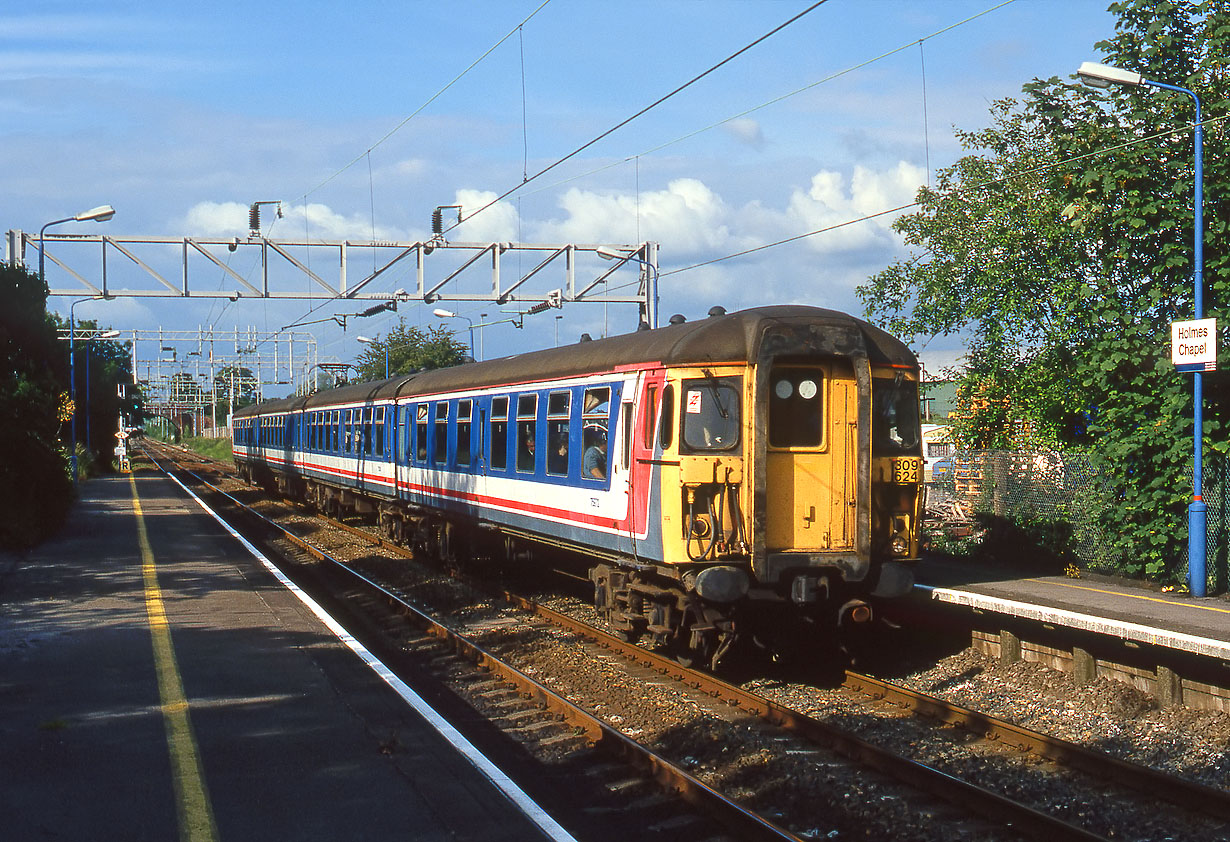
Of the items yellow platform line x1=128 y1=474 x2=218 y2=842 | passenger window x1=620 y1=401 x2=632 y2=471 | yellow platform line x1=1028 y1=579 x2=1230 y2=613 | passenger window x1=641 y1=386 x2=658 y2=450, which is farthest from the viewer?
yellow platform line x1=1028 y1=579 x2=1230 y2=613

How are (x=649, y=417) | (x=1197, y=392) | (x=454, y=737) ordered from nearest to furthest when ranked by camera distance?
(x=454, y=737) < (x=649, y=417) < (x=1197, y=392)

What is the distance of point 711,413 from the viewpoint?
10234 millimetres

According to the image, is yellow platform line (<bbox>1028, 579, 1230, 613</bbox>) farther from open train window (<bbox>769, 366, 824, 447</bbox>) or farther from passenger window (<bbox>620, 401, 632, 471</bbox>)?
passenger window (<bbox>620, 401, 632, 471</bbox>)

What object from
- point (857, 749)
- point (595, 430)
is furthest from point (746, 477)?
point (857, 749)

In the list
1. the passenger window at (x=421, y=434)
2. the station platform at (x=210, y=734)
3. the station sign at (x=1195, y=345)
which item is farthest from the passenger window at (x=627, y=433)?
the passenger window at (x=421, y=434)

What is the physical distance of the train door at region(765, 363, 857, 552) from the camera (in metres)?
10.3

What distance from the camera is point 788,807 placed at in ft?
23.6

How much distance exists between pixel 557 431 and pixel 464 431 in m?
3.97

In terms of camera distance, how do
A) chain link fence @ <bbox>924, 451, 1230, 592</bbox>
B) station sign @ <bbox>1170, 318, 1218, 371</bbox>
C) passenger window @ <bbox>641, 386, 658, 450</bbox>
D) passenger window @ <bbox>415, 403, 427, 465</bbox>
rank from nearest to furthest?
passenger window @ <bbox>641, 386, 658, 450</bbox> → station sign @ <bbox>1170, 318, 1218, 371</bbox> → chain link fence @ <bbox>924, 451, 1230, 592</bbox> → passenger window @ <bbox>415, 403, 427, 465</bbox>

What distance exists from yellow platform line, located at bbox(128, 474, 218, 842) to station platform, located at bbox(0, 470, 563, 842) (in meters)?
0.02

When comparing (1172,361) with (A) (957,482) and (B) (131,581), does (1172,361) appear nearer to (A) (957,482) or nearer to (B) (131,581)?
(A) (957,482)

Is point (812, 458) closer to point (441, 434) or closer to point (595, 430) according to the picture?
point (595, 430)

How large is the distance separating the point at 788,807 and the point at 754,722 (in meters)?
2.04

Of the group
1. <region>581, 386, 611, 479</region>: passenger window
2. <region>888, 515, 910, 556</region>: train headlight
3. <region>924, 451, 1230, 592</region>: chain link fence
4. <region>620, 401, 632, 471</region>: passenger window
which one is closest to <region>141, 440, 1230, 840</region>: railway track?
<region>888, 515, 910, 556</region>: train headlight
